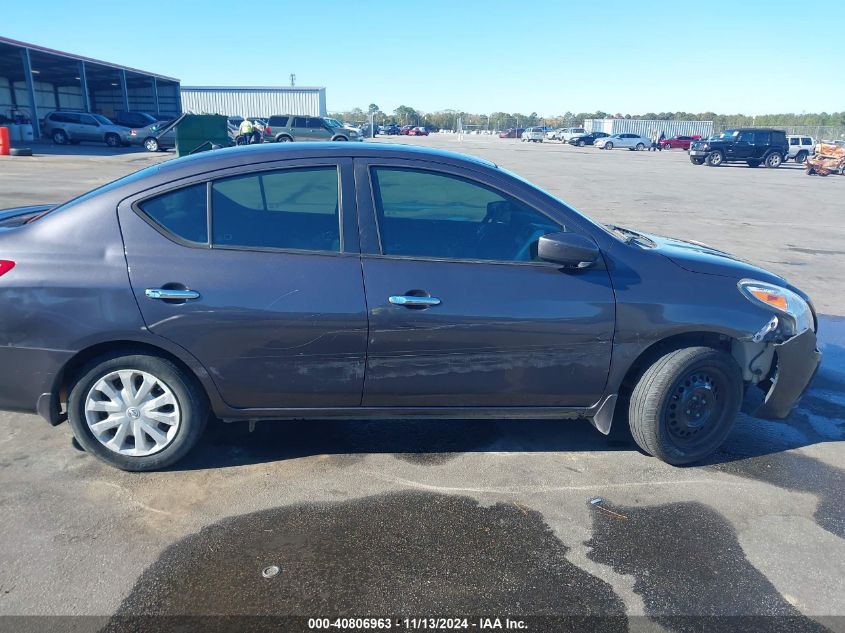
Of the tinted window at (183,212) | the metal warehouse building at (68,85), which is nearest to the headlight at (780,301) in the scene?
the tinted window at (183,212)

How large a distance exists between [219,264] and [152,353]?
594mm

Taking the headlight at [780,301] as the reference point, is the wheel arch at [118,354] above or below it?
below

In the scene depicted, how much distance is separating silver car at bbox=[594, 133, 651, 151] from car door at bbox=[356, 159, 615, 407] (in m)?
57.5

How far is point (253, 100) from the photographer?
6969 cm

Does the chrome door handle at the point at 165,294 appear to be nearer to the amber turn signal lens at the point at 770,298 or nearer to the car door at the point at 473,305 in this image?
the car door at the point at 473,305

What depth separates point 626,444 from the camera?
12.5ft

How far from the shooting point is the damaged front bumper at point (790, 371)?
350 centimetres

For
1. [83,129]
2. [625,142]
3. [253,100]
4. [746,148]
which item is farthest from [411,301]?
[253,100]

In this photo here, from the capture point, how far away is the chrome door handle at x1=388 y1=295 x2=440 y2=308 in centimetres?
303

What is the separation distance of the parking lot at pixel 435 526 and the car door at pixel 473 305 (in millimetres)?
490

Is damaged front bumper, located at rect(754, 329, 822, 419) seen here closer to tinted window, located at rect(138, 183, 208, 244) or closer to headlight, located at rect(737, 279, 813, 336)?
headlight, located at rect(737, 279, 813, 336)

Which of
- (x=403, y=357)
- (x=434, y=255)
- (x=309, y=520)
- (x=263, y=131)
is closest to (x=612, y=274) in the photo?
(x=434, y=255)

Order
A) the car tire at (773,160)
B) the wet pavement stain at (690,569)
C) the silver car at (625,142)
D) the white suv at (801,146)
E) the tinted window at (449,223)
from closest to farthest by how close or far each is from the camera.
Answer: the wet pavement stain at (690,569) < the tinted window at (449,223) < the car tire at (773,160) < the white suv at (801,146) < the silver car at (625,142)

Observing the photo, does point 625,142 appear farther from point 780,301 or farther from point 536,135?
point 780,301
